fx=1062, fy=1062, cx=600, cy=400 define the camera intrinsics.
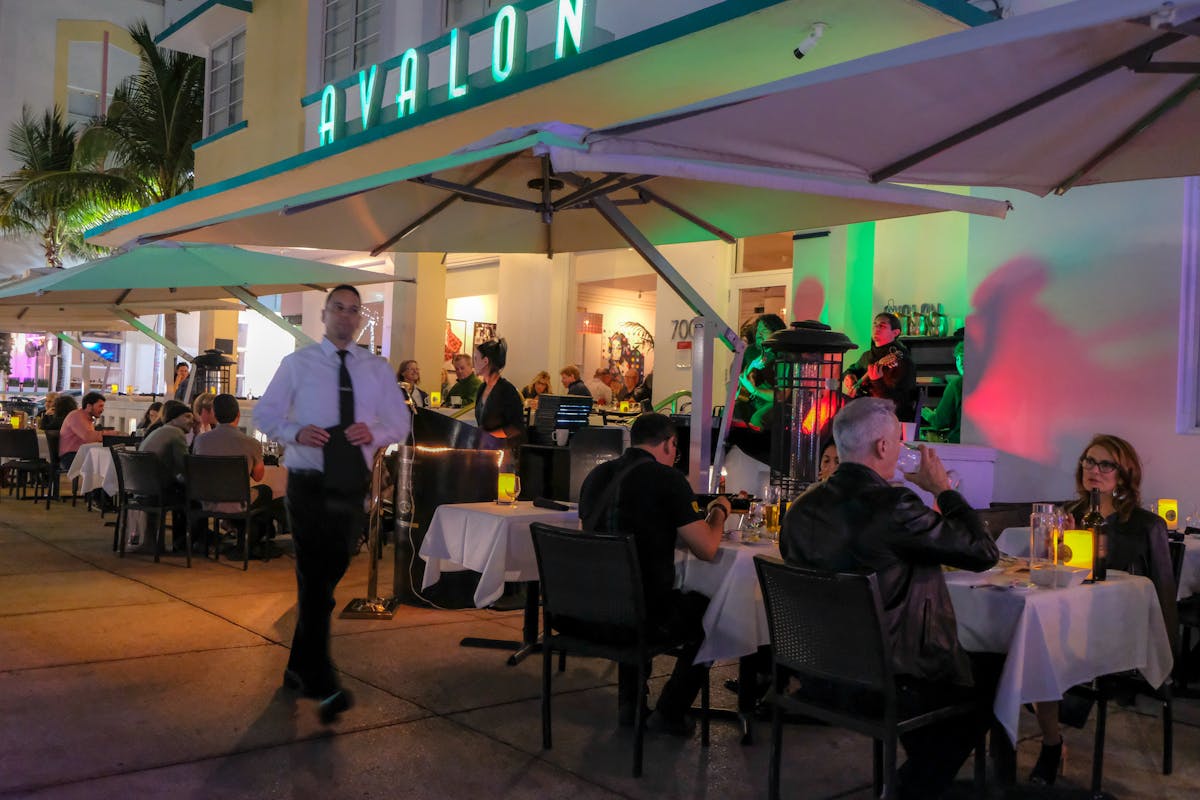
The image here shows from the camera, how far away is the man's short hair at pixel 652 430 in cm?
456

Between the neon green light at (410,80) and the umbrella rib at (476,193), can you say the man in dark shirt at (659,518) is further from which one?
the neon green light at (410,80)

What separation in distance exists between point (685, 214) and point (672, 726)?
11.8ft

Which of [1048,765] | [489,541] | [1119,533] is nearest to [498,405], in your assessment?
[489,541]

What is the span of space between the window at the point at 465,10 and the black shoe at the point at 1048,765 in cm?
1048

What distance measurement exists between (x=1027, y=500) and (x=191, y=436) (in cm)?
756

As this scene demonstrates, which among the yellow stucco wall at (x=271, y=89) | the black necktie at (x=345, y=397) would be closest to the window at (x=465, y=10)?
the yellow stucco wall at (x=271, y=89)

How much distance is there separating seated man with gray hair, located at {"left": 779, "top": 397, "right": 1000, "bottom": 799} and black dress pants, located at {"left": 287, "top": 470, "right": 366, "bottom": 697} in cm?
212

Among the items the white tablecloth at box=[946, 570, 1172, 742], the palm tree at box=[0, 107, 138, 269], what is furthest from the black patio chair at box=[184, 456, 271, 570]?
the palm tree at box=[0, 107, 138, 269]

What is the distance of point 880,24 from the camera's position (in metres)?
8.09

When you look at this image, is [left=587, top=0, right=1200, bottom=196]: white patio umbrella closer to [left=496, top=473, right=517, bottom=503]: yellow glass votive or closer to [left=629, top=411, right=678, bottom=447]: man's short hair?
[left=629, top=411, right=678, bottom=447]: man's short hair

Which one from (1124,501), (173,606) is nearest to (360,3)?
(173,606)

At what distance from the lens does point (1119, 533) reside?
464cm

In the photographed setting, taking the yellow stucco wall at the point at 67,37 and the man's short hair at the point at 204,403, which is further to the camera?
the yellow stucco wall at the point at 67,37

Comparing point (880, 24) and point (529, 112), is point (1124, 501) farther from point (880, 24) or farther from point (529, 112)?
point (529, 112)
